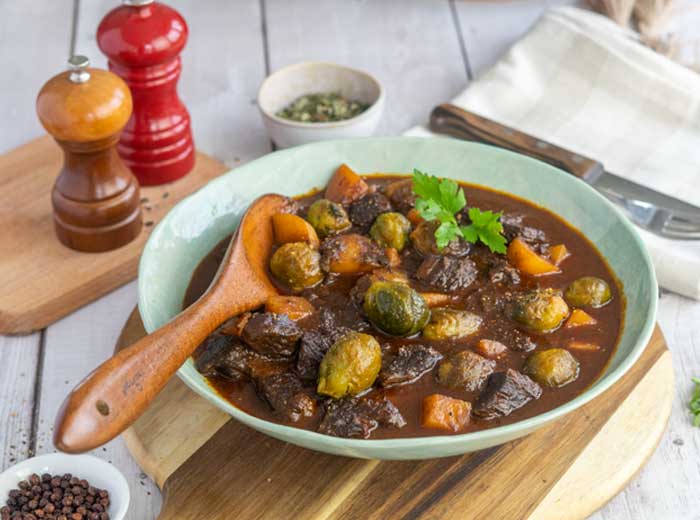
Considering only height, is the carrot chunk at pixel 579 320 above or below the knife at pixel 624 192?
above

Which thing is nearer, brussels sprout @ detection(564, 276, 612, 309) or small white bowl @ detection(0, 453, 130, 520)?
small white bowl @ detection(0, 453, 130, 520)

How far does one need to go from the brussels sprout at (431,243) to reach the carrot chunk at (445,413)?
3.08 ft

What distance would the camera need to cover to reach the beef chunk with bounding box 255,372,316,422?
3.49 meters

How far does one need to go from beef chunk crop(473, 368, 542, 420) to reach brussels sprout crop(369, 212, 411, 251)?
985 millimetres

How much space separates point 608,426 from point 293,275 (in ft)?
4.91

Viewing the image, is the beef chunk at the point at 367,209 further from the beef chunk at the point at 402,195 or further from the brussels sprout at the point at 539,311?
the brussels sprout at the point at 539,311

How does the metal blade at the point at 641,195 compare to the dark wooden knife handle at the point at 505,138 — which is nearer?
the metal blade at the point at 641,195

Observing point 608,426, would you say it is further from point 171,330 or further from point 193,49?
point 193,49

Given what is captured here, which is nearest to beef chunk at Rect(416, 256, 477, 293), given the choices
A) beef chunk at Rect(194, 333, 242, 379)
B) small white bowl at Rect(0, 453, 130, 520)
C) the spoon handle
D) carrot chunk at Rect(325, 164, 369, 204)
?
carrot chunk at Rect(325, 164, 369, 204)

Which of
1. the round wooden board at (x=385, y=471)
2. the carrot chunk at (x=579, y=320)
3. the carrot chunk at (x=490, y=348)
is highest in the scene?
the carrot chunk at (x=579, y=320)

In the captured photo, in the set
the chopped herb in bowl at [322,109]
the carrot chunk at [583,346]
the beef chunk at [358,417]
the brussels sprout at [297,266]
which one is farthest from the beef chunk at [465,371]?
the chopped herb in bowl at [322,109]

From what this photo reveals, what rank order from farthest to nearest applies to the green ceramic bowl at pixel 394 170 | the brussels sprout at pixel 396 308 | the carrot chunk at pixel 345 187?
the carrot chunk at pixel 345 187
the brussels sprout at pixel 396 308
the green ceramic bowl at pixel 394 170

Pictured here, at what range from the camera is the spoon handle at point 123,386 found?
2938 mm

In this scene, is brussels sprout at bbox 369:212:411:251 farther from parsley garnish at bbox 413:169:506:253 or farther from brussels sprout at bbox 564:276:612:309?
brussels sprout at bbox 564:276:612:309
